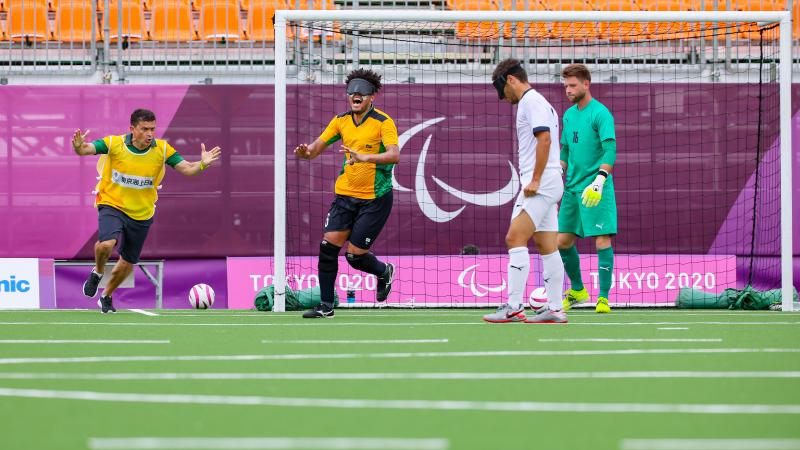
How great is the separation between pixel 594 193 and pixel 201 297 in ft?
15.4

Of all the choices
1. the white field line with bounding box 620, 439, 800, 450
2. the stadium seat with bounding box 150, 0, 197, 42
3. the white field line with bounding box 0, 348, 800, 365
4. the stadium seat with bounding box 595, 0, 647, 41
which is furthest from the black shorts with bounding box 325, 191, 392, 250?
the white field line with bounding box 620, 439, 800, 450

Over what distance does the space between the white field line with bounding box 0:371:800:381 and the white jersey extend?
3.29m

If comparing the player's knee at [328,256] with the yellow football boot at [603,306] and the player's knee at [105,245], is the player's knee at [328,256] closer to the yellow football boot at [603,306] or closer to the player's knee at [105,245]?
the player's knee at [105,245]

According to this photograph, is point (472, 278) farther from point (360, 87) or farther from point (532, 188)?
point (532, 188)

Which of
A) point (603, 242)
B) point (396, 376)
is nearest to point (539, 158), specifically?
point (603, 242)

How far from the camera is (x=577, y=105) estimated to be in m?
10.7

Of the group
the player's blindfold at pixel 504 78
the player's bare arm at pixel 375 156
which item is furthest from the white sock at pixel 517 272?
the player's bare arm at pixel 375 156

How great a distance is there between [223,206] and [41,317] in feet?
12.4

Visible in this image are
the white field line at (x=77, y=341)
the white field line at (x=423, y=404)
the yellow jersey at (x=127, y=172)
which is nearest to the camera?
the white field line at (x=423, y=404)

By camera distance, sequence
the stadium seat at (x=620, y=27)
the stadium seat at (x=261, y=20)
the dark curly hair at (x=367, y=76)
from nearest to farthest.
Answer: the dark curly hair at (x=367, y=76) → the stadium seat at (x=620, y=27) → the stadium seat at (x=261, y=20)

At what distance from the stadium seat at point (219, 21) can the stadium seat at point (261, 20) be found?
168 millimetres

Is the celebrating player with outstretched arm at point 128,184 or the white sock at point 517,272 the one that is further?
the celebrating player with outstretched arm at point 128,184

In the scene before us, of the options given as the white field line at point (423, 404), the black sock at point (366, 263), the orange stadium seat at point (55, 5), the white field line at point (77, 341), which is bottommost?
the white field line at point (77, 341)

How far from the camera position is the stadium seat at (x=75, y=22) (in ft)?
48.4
